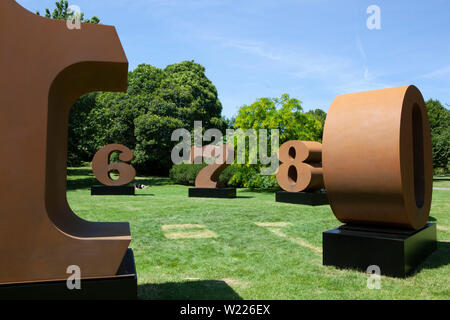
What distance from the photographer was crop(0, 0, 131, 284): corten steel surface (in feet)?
10.8

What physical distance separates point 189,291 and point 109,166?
44.1 ft

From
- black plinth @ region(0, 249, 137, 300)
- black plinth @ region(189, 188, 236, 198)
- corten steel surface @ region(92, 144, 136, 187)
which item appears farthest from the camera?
corten steel surface @ region(92, 144, 136, 187)

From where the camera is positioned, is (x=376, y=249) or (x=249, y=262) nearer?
(x=376, y=249)

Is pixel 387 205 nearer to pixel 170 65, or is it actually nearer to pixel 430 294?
pixel 430 294

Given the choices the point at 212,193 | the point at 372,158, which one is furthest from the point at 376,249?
the point at 212,193

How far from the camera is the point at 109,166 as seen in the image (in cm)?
1700

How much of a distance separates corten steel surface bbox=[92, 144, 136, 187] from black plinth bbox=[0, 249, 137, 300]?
13.8m

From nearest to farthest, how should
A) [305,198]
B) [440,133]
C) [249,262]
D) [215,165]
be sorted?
[249,262] → [305,198] → [215,165] → [440,133]

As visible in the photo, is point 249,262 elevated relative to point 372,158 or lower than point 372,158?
lower

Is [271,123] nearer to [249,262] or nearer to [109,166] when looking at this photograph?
[109,166]

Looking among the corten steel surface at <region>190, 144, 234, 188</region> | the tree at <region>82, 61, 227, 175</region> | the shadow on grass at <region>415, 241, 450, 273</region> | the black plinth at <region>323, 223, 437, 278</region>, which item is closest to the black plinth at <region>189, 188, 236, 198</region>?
the corten steel surface at <region>190, 144, 234, 188</region>

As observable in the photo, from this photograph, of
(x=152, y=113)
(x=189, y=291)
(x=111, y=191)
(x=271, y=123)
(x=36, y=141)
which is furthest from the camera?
(x=152, y=113)

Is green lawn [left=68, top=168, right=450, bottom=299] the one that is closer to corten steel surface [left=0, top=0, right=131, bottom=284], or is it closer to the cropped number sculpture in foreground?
the cropped number sculpture in foreground

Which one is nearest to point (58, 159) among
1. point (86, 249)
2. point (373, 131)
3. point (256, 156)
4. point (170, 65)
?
point (86, 249)
